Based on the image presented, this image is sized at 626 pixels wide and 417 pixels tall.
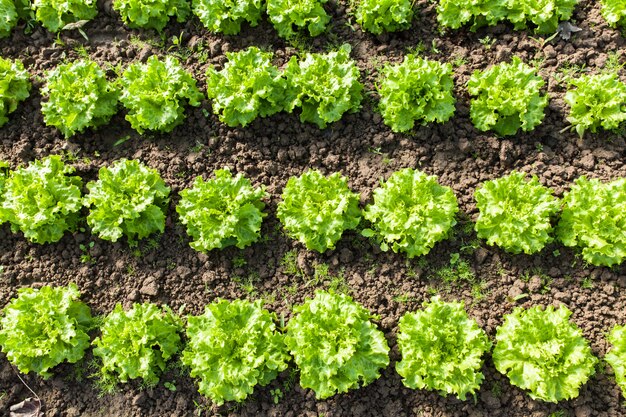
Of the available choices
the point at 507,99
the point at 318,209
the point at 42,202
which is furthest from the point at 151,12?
the point at 507,99

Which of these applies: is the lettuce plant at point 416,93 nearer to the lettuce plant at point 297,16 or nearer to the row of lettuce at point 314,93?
the row of lettuce at point 314,93

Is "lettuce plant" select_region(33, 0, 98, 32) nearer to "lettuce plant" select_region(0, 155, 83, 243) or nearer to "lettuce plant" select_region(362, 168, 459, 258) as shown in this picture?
"lettuce plant" select_region(0, 155, 83, 243)

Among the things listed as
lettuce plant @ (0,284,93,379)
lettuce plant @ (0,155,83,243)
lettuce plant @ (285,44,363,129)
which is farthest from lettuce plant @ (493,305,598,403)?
lettuce plant @ (0,155,83,243)

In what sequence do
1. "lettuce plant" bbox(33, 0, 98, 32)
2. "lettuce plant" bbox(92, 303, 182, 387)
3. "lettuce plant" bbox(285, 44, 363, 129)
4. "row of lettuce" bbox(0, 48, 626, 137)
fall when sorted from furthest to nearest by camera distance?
"lettuce plant" bbox(33, 0, 98, 32), "lettuce plant" bbox(285, 44, 363, 129), "row of lettuce" bbox(0, 48, 626, 137), "lettuce plant" bbox(92, 303, 182, 387)

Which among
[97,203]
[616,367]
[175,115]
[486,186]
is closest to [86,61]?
[175,115]

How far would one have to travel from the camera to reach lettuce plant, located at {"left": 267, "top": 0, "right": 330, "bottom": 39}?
301 inches

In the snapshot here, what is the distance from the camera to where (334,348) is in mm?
6004

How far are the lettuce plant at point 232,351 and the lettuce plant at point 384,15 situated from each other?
4097 mm

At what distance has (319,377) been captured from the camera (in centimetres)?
602

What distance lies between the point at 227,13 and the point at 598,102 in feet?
16.0

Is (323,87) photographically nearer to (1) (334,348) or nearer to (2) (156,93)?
(2) (156,93)

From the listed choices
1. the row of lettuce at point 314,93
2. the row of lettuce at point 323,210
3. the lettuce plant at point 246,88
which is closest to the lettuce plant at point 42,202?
the row of lettuce at point 323,210

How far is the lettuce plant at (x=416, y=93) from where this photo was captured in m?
7.02

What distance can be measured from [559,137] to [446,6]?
2.27m
